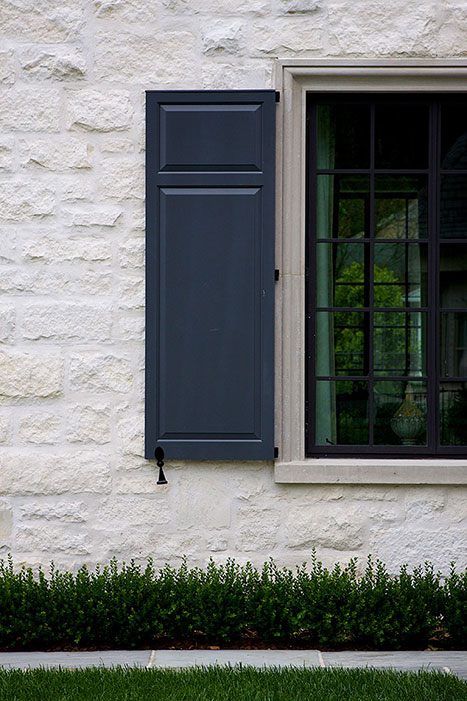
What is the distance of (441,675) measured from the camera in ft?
13.3

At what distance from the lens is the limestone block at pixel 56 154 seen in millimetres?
5070

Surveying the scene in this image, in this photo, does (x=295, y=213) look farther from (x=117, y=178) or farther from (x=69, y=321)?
(x=69, y=321)

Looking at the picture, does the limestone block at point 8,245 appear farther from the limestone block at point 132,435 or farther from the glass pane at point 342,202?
the glass pane at point 342,202

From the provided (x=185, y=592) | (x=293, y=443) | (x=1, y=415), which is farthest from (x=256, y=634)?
(x=1, y=415)

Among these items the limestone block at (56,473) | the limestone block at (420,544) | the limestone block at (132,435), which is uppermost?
the limestone block at (132,435)

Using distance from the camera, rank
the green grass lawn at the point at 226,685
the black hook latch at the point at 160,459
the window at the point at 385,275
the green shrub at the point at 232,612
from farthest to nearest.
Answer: the window at the point at 385,275
the black hook latch at the point at 160,459
the green shrub at the point at 232,612
the green grass lawn at the point at 226,685

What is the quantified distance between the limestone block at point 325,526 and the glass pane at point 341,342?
2.61ft

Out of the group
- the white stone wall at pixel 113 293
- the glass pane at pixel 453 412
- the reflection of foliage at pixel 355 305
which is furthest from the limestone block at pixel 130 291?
the glass pane at pixel 453 412

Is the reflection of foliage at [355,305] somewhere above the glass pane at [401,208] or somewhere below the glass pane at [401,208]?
below

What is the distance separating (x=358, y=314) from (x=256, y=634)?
1.88 m

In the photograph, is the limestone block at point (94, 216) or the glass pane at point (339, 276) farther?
the glass pane at point (339, 276)

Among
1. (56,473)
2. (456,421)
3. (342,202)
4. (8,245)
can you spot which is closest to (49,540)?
(56,473)

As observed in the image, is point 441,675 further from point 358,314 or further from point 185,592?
point 358,314

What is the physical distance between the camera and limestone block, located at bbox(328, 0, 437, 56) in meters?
5.02
